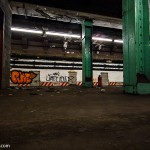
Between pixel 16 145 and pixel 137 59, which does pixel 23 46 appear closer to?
pixel 137 59

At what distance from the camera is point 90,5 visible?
8523 millimetres

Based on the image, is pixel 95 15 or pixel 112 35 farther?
pixel 112 35

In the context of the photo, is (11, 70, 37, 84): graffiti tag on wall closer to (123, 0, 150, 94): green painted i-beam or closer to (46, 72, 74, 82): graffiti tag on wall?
(46, 72, 74, 82): graffiti tag on wall

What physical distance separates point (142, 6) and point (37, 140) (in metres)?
4.48

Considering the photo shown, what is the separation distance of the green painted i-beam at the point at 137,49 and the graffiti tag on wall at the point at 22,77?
1297 cm

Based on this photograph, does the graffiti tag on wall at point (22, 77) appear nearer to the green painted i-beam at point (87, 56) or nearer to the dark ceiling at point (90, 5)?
the green painted i-beam at point (87, 56)

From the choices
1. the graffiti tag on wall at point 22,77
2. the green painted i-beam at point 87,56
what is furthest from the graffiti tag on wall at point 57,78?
the green painted i-beam at point 87,56

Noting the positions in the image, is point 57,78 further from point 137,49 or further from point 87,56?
point 137,49

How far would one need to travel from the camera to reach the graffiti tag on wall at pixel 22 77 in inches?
597

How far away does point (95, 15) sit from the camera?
31.1 feet

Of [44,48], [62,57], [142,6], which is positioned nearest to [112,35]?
[62,57]

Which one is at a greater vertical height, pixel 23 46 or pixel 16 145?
pixel 23 46

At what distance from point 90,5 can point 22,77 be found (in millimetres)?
10463

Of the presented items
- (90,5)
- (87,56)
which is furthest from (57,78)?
(90,5)
